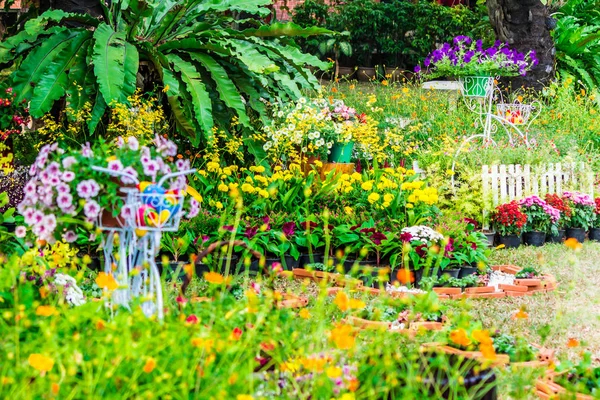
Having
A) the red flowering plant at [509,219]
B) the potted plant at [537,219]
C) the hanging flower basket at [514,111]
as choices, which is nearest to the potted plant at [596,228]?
the potted plant at [537,219]

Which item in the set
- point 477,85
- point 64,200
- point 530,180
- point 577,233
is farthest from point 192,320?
point 477,85

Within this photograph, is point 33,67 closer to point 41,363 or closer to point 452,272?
point 452,272

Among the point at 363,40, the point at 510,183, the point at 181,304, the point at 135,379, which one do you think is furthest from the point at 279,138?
the point at 363,40

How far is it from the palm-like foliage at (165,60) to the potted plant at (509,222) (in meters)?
2.24

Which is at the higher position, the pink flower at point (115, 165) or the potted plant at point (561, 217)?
the pink flower at point (115, 165)

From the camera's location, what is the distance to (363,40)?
17.3 metres

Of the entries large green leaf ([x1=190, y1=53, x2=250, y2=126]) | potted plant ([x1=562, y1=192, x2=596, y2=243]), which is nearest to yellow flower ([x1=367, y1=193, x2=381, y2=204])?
large green leaf ([x1=190, y1=53, x2=250, y2=126])

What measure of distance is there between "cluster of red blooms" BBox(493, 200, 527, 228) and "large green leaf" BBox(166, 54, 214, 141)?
9.11 ft

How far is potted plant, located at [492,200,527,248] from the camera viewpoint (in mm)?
7543

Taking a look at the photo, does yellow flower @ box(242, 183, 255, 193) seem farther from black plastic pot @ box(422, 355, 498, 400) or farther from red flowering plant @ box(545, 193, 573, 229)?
black plastic pot @ box(422, 355, 498, 400)

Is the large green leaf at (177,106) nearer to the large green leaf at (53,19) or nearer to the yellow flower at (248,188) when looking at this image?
the yellow flower at (248,188)

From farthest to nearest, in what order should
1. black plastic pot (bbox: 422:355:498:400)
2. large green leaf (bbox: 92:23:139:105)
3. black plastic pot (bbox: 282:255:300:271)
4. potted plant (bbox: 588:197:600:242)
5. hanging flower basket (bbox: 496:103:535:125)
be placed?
hanging flower basket (bbox: 496:103:535:125) → potted plant (bbox: 588:197:600:242) → large green leaf (bbox: 92:23:139:105) → black plastic pot (bbox: 282:255:300:271) → black plastic pot (bbox: 422:355:498:400)

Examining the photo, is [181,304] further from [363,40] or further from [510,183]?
[363,40]

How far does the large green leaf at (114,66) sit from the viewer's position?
674 cm
